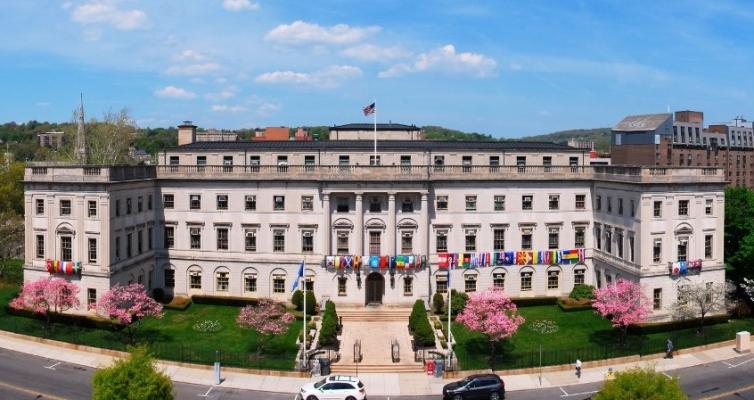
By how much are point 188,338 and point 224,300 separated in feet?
31.9

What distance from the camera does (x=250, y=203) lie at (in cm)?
6031

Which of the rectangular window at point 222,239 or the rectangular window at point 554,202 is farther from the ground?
the rectangular window at point 554,202

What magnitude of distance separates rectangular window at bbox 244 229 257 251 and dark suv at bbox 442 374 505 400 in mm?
27304

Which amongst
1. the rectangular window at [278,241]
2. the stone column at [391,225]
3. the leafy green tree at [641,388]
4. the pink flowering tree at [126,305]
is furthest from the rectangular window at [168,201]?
the leafy green tree at [641,388]

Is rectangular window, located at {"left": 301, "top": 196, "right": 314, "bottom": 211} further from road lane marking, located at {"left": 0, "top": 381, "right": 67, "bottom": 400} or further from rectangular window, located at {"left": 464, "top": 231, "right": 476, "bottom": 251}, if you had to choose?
road lane marking, located at {"left": 0, "top": 381, "right": 67, "bottom": 400}

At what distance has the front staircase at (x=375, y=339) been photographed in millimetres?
44625

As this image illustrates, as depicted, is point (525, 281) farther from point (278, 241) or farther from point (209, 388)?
point (209, 388)

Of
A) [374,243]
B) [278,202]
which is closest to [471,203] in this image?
[374,243]

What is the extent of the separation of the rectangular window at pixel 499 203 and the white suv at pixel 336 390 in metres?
27.5

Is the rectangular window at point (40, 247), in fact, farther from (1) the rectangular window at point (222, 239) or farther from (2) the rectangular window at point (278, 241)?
(2) the rectangular window at point (278, 241)

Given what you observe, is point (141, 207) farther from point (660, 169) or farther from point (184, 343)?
point (660, 169)

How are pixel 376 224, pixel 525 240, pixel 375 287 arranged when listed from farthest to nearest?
1. pixel 525 240
2. pixel 375 287
3. pixel 376 224

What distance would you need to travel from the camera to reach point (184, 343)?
4834 cm

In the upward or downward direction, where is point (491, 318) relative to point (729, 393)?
upward
